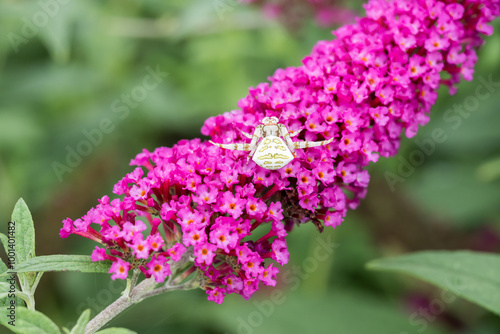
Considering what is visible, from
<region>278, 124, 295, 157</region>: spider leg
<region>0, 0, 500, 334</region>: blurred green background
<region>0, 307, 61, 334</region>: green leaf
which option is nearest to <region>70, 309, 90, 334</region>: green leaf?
<region>0, 307, 61, 334</region>: green leaf

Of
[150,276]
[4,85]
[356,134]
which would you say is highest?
[4,85]

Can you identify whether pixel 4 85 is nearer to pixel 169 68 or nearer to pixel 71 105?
pixel 71 105

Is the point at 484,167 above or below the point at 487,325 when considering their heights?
above

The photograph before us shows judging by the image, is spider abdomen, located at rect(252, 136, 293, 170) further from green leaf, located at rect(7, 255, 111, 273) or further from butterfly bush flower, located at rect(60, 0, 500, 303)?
green leaf, located at rect(7, 255, 111, 273)

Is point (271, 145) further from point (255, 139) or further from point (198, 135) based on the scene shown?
point (198, 135)

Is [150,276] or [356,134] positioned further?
[356,134]

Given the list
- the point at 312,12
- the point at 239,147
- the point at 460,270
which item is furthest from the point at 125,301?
the point at 312,12

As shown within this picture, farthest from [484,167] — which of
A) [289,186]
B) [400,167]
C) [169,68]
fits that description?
[169,68]
